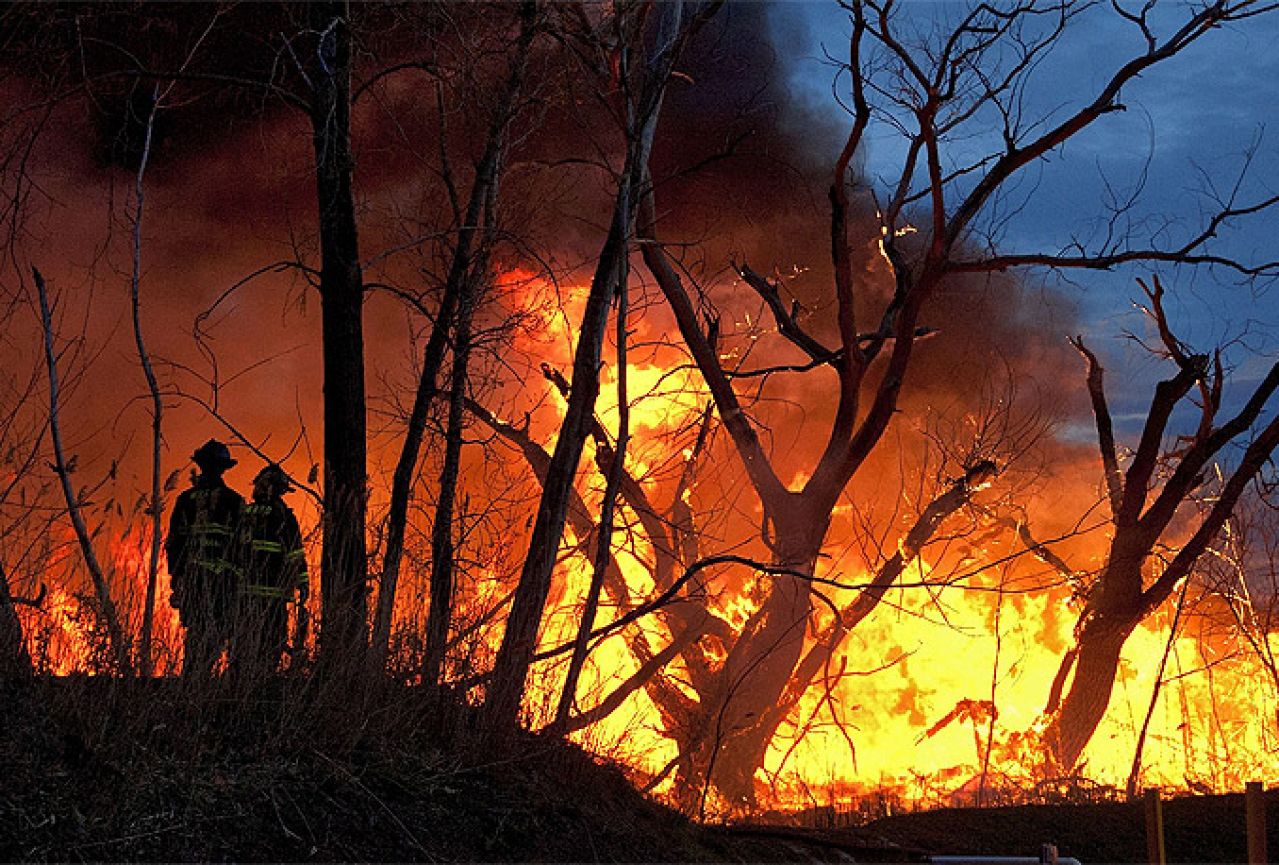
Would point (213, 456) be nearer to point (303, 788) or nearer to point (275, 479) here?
point (275, 479)

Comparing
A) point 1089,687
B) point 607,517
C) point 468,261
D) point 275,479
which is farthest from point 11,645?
point 1089,687

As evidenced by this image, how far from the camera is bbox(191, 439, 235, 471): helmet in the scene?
10.0m

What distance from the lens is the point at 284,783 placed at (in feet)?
Answer: 21.8

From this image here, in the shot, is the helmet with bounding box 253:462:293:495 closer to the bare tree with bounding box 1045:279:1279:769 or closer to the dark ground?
the dark ground

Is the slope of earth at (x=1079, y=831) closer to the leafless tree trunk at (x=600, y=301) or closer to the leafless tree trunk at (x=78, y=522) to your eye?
the leafless tree trunk at (x=600, y=301)

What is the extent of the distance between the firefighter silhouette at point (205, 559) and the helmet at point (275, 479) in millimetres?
246

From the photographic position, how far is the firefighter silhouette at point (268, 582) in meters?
7.02

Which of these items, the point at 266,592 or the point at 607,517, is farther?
the point at 607,517

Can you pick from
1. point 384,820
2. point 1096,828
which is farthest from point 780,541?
point 384,820

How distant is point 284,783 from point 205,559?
2599 millimetres

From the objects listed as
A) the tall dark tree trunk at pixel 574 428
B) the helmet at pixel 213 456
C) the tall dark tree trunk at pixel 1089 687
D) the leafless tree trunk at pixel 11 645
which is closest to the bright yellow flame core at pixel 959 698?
the tall dark tree trunk at pixel 1089 687

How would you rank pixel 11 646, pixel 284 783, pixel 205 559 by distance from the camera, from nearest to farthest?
pixel 284 783 → pixel 11 646 → pixel 205 559

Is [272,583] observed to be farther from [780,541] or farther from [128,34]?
[780,541]

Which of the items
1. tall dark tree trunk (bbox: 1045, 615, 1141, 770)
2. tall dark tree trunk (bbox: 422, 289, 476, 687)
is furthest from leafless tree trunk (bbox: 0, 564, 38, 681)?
tall dark tree trunk (bbox: 1045, 615, 1141, 770)
